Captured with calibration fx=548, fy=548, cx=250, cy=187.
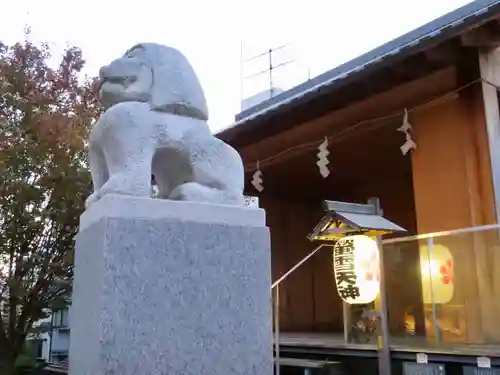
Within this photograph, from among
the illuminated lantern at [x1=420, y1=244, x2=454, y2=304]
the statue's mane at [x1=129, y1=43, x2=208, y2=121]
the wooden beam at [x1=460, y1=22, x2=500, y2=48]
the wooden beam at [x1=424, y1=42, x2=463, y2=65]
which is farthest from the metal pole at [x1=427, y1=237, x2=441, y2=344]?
the statue's mane at [x1=129, y1=43, x2=208, y2=121]

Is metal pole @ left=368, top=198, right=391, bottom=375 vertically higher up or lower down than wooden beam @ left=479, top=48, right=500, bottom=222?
lower down

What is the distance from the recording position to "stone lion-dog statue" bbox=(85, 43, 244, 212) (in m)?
2.85

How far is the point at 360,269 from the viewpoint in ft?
18.9

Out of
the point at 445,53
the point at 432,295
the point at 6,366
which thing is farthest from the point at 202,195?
the point at 6,366

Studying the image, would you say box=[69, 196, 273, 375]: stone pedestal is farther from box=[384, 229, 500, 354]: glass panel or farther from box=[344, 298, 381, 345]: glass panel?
box=[344, 298, 381, 345]: glass panel

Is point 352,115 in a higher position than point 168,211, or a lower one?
higher

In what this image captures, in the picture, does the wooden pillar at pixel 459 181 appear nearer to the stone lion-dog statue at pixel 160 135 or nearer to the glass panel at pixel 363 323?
the glass panel at pixel 363 323

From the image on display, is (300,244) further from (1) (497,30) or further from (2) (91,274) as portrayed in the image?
(2) (91,274)

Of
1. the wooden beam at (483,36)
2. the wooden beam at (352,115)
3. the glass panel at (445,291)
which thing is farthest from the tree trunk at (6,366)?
the wooden beam at (483,36)

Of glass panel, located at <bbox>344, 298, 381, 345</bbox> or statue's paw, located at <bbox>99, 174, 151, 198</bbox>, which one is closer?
statue's paw, located at <bbox>99, 174, 151, 198</bbox>

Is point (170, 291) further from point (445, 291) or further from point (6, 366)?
point (6, 366)

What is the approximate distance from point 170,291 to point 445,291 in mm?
3866

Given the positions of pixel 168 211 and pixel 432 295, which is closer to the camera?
pixel 168 211

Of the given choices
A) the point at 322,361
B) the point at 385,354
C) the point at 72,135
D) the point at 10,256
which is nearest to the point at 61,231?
the point at 10,256
